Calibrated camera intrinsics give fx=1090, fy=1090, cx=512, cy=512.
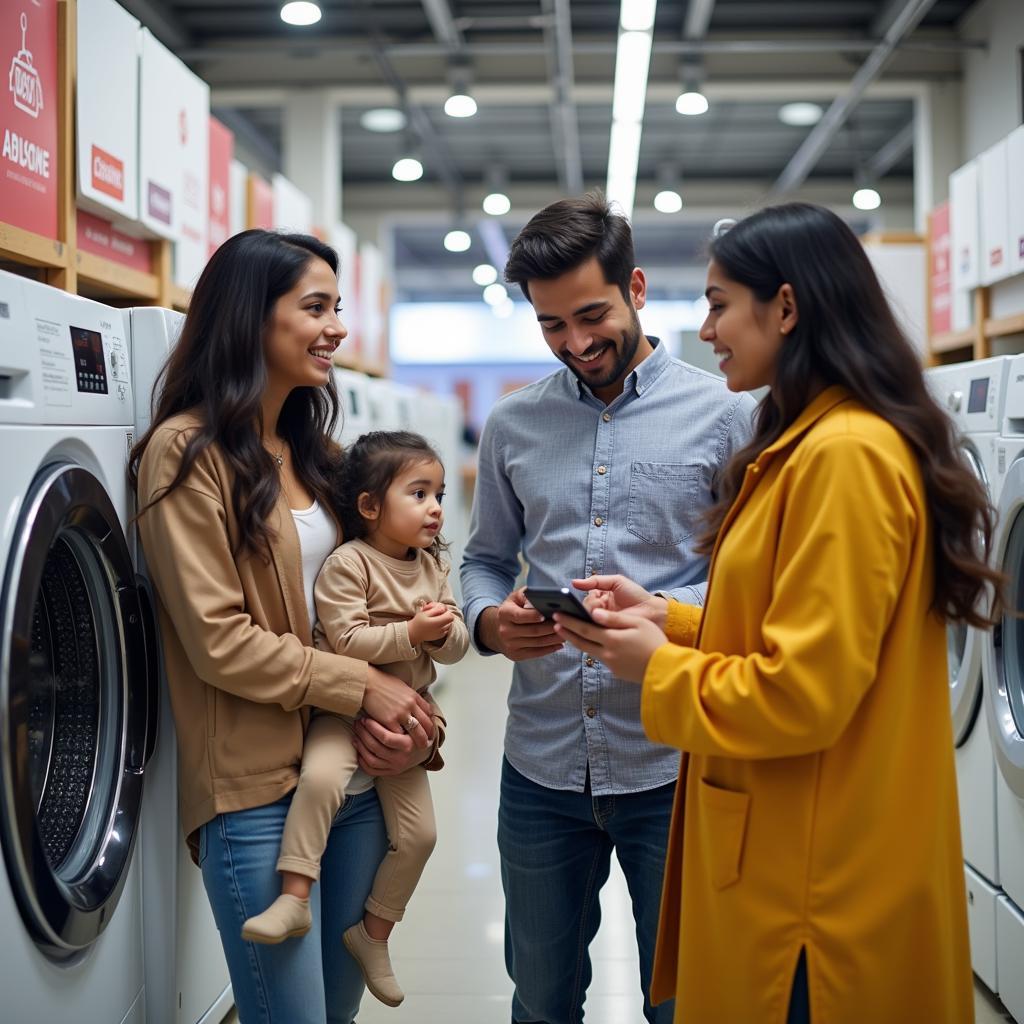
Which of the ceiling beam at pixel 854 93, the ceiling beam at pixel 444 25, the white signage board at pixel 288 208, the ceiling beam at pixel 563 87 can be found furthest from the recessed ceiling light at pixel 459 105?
the ceiling beam at pixel 854 93

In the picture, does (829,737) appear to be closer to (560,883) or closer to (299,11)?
(560,883)

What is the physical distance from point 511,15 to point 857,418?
6.80 m

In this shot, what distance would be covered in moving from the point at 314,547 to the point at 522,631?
1.37 feet

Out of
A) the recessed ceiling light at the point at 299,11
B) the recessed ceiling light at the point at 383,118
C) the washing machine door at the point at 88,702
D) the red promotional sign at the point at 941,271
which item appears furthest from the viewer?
the recessed ceiling light at the point at 383,118

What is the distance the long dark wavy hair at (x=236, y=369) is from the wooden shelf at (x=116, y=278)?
A: 1.17 m

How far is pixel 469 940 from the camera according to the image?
333cm

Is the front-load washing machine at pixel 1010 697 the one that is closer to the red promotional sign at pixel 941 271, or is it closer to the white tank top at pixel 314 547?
the white tank top at pixel 314 547

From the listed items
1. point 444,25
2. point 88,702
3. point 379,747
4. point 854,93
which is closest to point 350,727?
point 379,747

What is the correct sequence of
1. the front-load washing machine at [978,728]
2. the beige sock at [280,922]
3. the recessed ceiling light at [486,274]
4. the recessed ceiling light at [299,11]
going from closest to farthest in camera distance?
the beige sock at [280,922] → the front-load washing machine at [978,728] → the recessed ceiling light at [299,11] → the recessed ceiling light at [486,274]

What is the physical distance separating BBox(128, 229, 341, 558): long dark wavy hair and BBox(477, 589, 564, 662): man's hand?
41 cm

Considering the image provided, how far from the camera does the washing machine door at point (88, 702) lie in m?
1.75

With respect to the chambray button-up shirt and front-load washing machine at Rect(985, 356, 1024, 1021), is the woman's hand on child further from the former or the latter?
front-load washing machine at Rect(985, 356, 1024, 1021)

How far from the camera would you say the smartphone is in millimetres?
1503

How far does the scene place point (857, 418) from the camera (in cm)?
133
